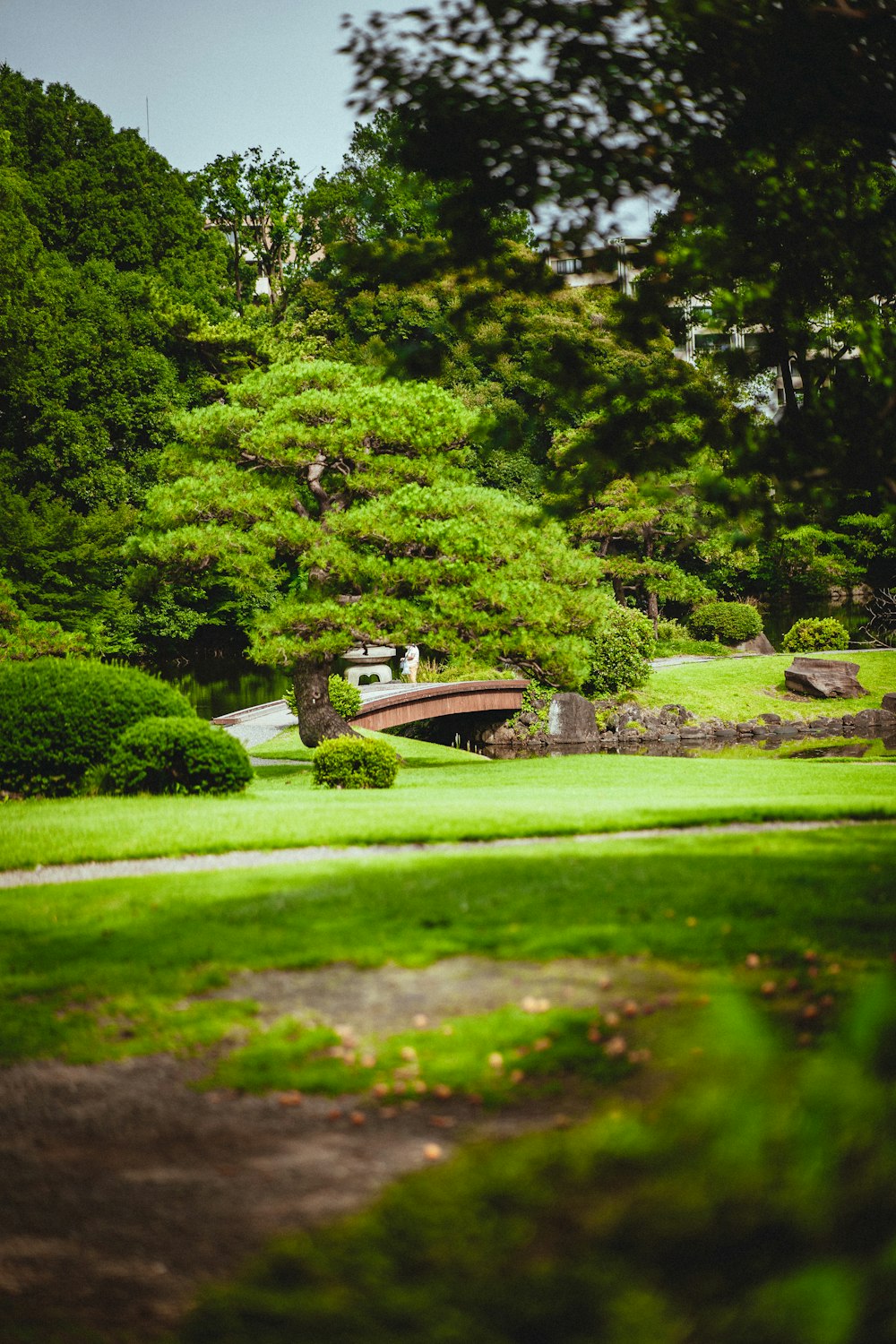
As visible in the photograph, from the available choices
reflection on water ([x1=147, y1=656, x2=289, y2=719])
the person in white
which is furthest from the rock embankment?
reflection on water ([x1=147, y1=656, x2=289, y2=719])

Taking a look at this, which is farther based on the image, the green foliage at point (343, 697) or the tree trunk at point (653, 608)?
the tree trunk at point (653, 608)

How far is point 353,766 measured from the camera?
1555cm

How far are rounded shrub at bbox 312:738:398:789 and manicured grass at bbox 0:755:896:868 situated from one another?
1008mm

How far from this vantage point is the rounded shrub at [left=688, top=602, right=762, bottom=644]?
4031 centimetres

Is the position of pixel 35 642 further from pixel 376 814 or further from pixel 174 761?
pixel 376 814

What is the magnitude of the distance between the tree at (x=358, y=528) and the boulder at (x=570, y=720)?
9135mm

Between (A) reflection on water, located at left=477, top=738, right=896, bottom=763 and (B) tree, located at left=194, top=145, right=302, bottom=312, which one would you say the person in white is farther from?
(B) tree, located at left=194, top=145, right=302, bottom=312

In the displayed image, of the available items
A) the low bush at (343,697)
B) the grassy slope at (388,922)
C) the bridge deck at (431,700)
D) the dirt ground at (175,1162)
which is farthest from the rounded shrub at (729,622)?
the dirt ground at (175,1162)

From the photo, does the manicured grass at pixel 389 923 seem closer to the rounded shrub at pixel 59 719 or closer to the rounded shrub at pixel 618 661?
→ the rounded shrub at pixel 59 719

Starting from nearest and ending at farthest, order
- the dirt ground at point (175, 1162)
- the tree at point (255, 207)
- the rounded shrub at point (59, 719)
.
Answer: the dirt ground at point (175, 1162), the rounded shrub at point (59, 719), the tree at point (255, 207)

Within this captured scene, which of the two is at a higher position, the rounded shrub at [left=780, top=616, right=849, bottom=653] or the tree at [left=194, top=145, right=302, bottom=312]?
the tree at [left=194, top=145, right=302, bottom=312]

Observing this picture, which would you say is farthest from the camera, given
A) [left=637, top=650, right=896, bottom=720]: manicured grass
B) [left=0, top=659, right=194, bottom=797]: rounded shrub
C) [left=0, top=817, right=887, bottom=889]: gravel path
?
[left=637, top=650, right=896, bottom=720]: manicured grass

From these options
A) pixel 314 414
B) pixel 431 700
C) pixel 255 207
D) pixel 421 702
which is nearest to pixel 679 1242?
pixel 314 414

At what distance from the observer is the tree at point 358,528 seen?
1838 centimetres
